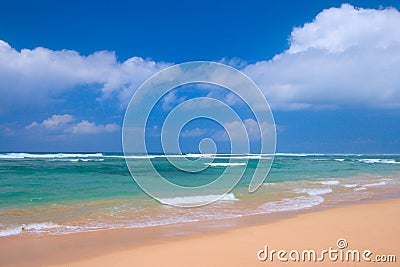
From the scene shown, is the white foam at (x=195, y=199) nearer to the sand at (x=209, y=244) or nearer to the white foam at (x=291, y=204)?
the white foam at (x=291, y=204)

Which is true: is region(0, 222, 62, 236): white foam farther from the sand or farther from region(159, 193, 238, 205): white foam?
region(159, 193, 238, 205): white foam

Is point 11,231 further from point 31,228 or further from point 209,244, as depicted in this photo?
point 209,244

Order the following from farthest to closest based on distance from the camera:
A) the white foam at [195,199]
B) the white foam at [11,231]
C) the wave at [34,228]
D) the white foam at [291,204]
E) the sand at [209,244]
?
1. the white foam at [195,199]
2. the white foam at [291,204]
3. the wave at [34,228]
4. the white foam at [11,231]
5. the sand at [209,244]

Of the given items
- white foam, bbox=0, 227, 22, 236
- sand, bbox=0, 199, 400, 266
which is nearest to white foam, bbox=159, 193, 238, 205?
sand, bbox=0, 199, 400, 266

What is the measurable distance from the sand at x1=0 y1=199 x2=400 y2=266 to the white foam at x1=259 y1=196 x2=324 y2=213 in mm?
2549

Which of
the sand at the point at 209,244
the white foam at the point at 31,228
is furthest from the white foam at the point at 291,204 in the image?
the white foam at the point at 31,228

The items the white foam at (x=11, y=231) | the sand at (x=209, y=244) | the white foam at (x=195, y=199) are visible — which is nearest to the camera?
the sand at (x=209, y=244)

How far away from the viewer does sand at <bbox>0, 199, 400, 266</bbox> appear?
5.96 metres

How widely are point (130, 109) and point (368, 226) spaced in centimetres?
696

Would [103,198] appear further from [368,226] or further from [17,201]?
[368,226]

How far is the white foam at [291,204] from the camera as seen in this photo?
1202 cm

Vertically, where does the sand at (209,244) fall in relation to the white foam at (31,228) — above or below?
above

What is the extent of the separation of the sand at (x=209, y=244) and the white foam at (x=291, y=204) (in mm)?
2549

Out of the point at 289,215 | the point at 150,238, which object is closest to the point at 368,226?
the point at 289,215
